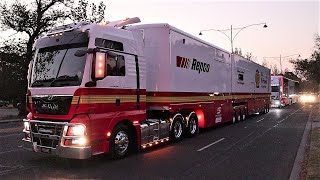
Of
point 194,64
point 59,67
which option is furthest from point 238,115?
point 59,67

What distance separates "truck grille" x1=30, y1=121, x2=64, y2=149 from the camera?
8.14 metres

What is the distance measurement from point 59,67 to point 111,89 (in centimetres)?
137

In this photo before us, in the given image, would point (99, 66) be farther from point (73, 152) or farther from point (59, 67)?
point (73, 152)

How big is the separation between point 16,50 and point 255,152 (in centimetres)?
2467

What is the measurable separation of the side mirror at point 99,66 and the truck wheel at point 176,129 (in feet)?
14.8

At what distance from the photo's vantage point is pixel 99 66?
8.10m

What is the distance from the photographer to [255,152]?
10508mm

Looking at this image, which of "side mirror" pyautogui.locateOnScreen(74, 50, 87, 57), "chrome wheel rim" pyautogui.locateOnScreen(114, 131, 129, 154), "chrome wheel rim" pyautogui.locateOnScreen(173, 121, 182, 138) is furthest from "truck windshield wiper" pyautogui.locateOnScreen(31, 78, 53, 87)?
"chrome wheel rim" pyautogui.locateOnScreen(173, 121, 182, 138)

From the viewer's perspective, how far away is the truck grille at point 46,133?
320 inches

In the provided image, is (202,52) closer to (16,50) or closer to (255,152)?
(255,152)

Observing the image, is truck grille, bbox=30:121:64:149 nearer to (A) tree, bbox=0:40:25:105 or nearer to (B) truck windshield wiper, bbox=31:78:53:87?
(B) truck windshield wiper, bbox=31:78:53:87

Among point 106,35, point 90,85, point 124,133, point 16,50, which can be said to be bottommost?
point 124,133

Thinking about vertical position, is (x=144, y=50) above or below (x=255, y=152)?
above

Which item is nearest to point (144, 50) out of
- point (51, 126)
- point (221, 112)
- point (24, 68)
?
point (51, 126)
